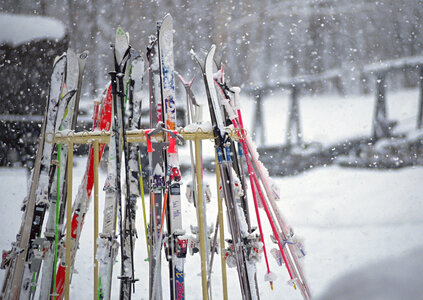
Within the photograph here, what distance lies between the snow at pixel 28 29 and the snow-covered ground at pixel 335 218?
1.57 metres

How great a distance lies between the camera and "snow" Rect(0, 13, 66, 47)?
4352mm

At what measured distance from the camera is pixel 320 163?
449 cm

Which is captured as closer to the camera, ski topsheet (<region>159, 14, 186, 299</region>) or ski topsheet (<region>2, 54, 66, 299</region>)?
ski topsheet (<region>159, 14, 186, 299</region>)

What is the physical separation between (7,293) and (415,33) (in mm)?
5676

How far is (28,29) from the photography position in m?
4.39

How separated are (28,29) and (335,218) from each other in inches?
166

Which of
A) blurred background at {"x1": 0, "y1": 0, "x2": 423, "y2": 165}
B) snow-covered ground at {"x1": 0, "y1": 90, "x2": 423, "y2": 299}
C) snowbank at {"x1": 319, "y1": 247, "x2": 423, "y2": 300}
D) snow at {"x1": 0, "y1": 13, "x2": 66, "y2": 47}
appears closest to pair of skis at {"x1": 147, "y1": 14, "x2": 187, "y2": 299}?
snow-covered ground at {"x1": 0, "y1": 90, "x2": 423, "y2": 299}

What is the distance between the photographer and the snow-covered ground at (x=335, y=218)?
3.00 m

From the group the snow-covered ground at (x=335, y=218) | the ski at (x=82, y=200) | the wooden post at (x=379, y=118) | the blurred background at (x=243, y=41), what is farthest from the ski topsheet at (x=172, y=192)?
the wooden post at (x=379, y=118)

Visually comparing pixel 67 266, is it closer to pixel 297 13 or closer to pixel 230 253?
pixel 230 253

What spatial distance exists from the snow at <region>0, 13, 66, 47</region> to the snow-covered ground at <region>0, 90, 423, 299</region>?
1.57m

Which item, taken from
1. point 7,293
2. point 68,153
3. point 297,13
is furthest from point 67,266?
point 297,13

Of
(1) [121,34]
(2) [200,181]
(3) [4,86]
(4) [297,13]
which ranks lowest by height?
(2) [200,181]

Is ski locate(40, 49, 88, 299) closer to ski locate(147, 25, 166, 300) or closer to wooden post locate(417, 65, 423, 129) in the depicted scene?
ski locate(147, 25, 166, 300)
